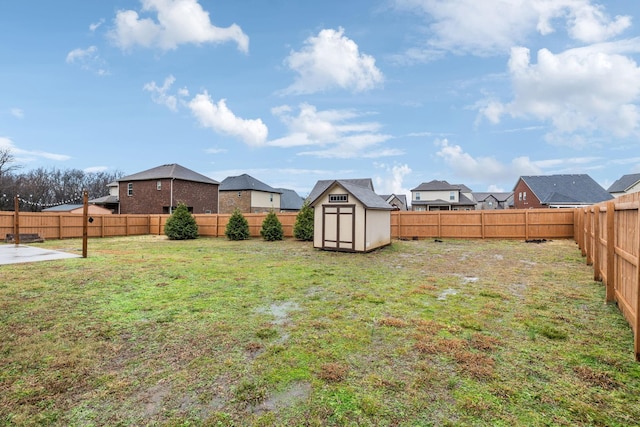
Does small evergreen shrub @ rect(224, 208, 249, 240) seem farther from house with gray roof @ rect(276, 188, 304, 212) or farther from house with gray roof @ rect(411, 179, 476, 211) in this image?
A: house with gray roof @ rect(411, 179, 476, 211)

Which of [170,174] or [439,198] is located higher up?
[170,174]

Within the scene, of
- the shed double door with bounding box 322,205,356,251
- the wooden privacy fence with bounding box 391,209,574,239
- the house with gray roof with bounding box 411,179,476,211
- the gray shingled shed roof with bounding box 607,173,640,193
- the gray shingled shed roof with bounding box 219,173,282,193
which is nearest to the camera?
the shed double door with bounding box 322,205,356,251

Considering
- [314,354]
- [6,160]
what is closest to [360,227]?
[314,354]

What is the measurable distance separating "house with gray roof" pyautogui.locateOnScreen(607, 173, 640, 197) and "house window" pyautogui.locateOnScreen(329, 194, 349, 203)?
135 ft

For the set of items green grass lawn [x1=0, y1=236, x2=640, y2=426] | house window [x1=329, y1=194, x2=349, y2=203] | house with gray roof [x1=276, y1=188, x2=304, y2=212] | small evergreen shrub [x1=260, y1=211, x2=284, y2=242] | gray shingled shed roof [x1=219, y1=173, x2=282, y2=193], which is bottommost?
green grass lawn [x1=0, y1=236, x2=640, y2=426]

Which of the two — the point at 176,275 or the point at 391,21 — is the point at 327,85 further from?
the point at 176,275

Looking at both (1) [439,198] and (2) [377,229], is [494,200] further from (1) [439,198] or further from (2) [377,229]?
(2) [377,229]

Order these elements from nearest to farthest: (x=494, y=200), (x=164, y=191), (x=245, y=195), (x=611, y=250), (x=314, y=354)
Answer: (x=314, y=354), (x=611, y=250), (x=164, y=191), (x=245, y=195), (x=494, y=200)

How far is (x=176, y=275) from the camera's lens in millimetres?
7703

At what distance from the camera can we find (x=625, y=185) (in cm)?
3725

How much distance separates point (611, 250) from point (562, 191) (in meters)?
34.8

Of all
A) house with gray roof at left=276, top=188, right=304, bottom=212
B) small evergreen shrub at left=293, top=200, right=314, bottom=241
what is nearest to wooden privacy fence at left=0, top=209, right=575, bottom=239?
small evergreen shrub at left=293, top=200, right=314, bottom=241

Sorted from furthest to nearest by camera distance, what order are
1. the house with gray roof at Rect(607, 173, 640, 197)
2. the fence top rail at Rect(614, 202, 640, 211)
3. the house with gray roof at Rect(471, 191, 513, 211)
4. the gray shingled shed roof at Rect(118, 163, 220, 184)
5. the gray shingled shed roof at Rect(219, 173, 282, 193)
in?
the house with gray roof at Rect(471, 191, 513, 211) < the gray shingled shed roof at Rect(219, 173, 282, 193) < the house with gray roof at Rect(607, 173, 640, 197) < the gray shingled shed roof at Rect(118, 163, 220, 184) < the fence top rail at Rect(614, 202, 640, 211)

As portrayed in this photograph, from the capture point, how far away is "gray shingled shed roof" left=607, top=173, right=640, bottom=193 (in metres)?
36.2
